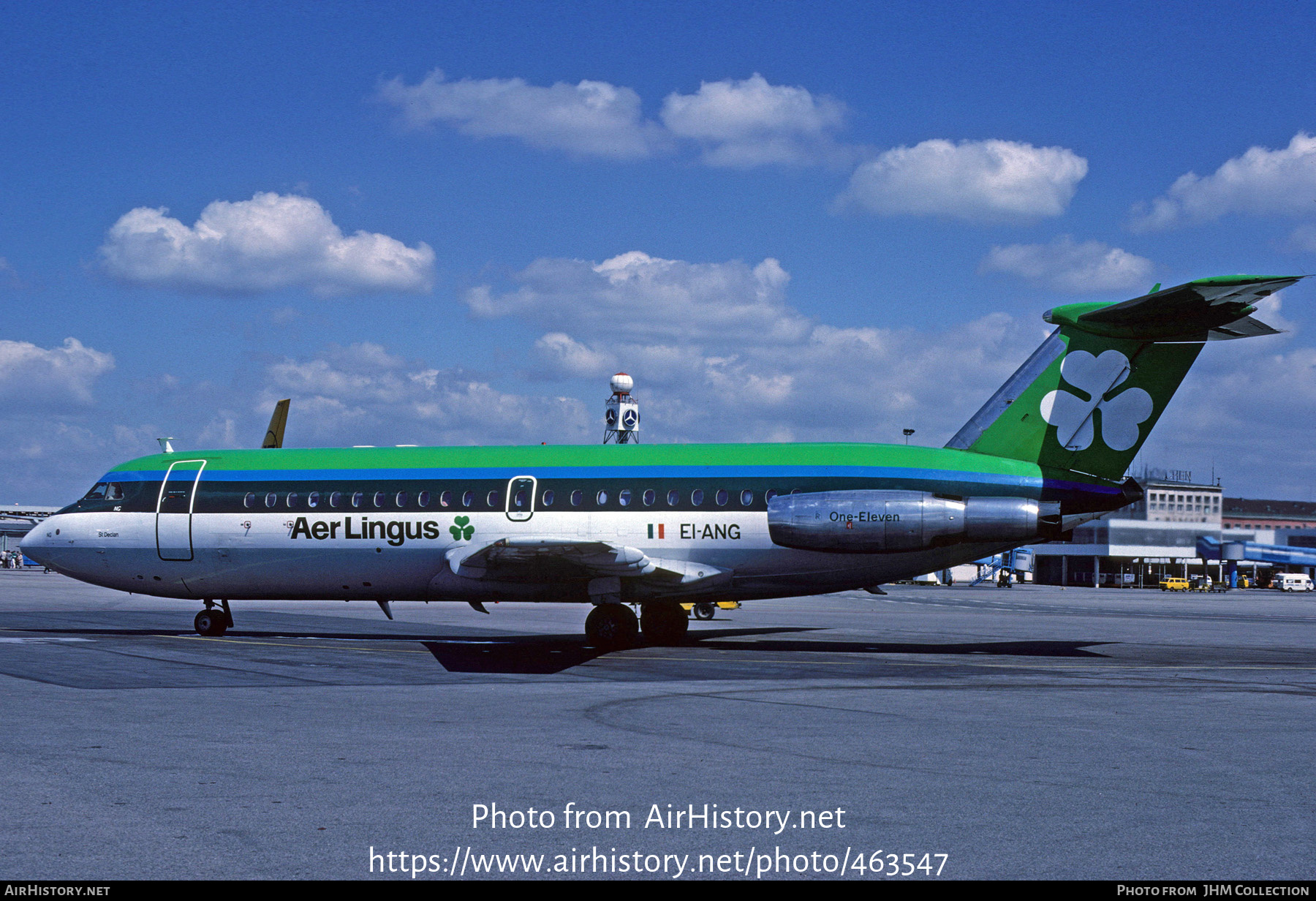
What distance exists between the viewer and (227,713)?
14.2 meters

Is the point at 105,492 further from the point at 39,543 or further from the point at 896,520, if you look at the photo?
the point at 896,520

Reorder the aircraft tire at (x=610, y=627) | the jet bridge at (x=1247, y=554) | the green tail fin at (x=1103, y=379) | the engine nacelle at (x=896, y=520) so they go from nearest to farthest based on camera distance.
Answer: the green tail fin at (x=1103, y=379), the engine nacelle at (x=896, y=520), the aircraft tire at (x=610, y=627), the jet bridge at (x=1247, y=554)

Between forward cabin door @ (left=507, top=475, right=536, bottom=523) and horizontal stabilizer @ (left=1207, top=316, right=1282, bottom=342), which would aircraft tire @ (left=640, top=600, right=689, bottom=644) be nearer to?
forward cabin door @ (left=507, top=475, right=536, bottom=523)

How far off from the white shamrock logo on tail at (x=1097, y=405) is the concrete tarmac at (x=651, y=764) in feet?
15.0

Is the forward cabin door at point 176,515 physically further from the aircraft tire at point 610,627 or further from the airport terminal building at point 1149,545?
the airport terminal building at point 1149,545

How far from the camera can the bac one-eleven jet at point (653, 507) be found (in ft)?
78.1

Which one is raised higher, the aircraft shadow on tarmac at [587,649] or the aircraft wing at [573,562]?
the aircraft wing at [573,562]

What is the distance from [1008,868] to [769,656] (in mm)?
16771

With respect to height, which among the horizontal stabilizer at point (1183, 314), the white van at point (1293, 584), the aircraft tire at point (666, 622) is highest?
the horizontal stabilizer at point (1183, 314)

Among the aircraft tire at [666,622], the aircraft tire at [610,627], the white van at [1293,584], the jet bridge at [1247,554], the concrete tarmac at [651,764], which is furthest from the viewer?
the jet bridge at [1247,554]

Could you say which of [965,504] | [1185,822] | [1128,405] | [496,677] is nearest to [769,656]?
[965,504]

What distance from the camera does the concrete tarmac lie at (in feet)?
25.0

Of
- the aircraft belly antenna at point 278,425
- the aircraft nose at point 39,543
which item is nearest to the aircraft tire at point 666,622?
the aircraft nose at point 39,543
